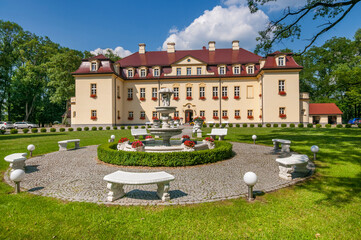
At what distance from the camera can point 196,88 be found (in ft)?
105

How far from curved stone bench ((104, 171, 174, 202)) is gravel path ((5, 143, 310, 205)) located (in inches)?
6.2

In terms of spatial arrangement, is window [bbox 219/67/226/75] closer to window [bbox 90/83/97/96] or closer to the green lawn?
window [bbox 90/83/97/96]

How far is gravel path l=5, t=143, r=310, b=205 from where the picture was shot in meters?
4.55

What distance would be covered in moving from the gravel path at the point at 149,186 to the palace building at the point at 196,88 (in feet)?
73.6

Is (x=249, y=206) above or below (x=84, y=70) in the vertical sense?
below

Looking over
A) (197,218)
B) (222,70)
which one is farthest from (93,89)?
(197,218)

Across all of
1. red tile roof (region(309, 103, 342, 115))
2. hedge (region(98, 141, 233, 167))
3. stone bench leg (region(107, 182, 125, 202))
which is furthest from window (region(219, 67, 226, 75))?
stone bench leg (region(107, 182, 125, 202))

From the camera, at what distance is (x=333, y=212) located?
12.3 ft

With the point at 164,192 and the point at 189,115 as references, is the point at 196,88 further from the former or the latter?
the point at 164,192

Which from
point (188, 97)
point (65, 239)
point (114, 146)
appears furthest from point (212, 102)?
point (65, 239)

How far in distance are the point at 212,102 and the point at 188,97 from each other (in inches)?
163

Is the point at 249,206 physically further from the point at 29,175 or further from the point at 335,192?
the point at 29,175

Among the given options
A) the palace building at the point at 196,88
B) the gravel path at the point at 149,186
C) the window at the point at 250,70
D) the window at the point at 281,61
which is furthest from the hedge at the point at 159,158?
the window at the point at 250,70

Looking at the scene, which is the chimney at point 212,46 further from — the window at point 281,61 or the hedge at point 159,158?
the hedge at point 159,158
